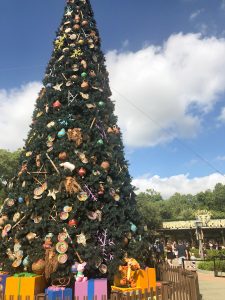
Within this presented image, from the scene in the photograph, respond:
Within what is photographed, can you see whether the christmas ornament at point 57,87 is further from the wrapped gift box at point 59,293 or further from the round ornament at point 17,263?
the wrapped gift box at point 59,293

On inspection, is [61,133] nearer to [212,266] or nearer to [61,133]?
[61,133]

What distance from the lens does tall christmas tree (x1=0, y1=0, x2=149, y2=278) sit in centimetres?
652

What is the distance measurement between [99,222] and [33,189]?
6.15ft

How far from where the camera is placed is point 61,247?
6246mm

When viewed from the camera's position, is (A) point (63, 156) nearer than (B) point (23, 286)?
No

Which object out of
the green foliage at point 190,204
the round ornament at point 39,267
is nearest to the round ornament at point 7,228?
the round ornament at point 39,267

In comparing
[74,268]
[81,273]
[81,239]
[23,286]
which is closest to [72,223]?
[81,239]

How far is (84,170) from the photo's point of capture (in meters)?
7.12

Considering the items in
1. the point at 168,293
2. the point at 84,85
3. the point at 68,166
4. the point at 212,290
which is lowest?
the point at 212,290

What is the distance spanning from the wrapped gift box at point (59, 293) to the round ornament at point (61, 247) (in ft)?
2.31

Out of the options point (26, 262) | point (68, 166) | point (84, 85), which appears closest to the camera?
point (26, 262)

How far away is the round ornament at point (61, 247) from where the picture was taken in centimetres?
621

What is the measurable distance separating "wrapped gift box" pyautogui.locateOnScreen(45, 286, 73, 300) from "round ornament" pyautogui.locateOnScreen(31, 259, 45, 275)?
1.79ft

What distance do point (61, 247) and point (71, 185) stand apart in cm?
136
